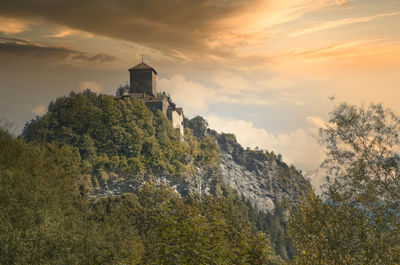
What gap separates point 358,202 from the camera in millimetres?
18547

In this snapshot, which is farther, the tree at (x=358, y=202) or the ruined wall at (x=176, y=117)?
the ruined wall at (x=176, y=117)

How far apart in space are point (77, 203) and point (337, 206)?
35498 millimetres

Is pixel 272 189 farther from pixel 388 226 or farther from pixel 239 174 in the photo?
pixel 388 226

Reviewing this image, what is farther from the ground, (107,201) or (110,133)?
(110,133)

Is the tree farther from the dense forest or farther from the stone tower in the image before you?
the stone tower

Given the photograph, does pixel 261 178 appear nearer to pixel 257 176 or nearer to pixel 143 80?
pixel 257 176

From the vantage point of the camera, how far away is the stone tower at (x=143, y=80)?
313 feet

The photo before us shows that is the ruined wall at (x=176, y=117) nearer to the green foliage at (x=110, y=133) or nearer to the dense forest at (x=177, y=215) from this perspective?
the green foliage at (x=110, y=133)

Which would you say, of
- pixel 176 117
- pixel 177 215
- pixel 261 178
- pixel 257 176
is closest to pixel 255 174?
pixel 257 176

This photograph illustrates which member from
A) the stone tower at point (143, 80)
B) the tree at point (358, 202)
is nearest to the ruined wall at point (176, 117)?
the stone tower at point (143, 80)

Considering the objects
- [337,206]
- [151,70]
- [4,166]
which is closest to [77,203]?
[4,166]

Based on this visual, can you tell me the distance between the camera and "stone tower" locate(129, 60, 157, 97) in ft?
313

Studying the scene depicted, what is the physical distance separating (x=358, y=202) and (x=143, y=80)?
80.9 meters

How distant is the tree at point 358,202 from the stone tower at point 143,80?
7749 centimetres
